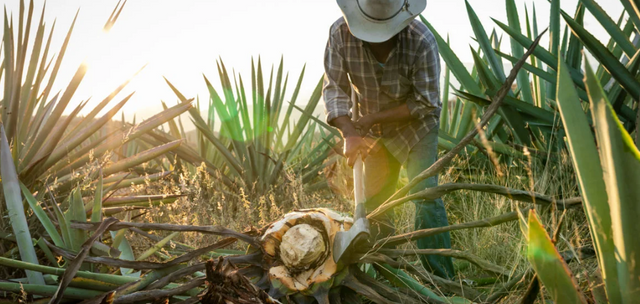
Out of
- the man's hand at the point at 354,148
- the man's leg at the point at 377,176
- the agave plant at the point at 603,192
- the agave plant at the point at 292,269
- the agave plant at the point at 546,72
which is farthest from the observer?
the man's leg at the point at 377,176

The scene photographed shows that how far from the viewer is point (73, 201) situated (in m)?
1.60

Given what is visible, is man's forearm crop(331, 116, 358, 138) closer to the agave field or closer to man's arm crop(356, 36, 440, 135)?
man's arm crop(356, 36, 440, 135)

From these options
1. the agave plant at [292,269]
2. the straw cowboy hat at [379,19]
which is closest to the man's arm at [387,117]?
the straw cowboy hat at [379,19]

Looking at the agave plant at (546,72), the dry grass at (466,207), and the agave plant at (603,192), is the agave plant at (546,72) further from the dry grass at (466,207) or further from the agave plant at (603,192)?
the agave plant at (603,192)

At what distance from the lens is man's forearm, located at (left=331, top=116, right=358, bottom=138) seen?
8.27 ft

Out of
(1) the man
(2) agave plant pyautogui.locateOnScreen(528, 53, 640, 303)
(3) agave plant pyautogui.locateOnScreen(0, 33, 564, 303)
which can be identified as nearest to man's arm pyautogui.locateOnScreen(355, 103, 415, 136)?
(1) the man

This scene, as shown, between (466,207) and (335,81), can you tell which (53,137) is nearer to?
(335,81)

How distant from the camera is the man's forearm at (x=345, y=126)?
99.2 inches

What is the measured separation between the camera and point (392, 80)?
2566 mm

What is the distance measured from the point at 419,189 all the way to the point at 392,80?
61 centimetres

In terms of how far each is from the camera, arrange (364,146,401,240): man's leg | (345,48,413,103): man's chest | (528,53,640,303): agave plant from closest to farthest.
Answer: (528,53,640,303): agave plant, (345,48,413,103): man's chest, (364,146,401,240): man's leg

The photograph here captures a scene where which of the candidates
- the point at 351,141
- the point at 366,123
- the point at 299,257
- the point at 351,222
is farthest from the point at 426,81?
the point at 299,257

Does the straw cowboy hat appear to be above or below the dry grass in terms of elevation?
above

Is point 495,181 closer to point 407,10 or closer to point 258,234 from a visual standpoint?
point 407,10
